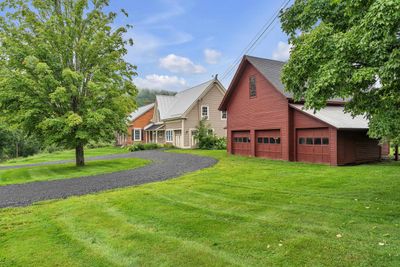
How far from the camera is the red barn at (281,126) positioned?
1454 centimetres

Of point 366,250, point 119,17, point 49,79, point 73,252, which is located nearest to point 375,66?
point 366,250

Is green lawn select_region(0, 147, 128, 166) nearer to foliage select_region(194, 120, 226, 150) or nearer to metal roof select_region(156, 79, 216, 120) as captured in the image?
metal roof select_region(156, 79, 216, 120)

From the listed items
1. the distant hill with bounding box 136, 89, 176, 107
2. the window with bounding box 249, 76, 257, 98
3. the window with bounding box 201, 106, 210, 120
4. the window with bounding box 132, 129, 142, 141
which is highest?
the distant hill with bounding box 136, 89, 176, 107

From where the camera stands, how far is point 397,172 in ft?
37.1

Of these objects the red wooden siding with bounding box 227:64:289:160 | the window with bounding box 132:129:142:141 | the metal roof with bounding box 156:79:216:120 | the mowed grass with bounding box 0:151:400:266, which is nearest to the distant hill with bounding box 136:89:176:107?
the window with bounding box 132:129:142:141

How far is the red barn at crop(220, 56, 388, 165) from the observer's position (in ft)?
47.7

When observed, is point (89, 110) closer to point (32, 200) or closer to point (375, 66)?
point (32, 200)

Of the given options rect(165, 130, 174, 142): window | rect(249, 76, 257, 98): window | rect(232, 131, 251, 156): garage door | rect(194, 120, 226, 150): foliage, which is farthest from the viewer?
rect(165, 130, 174, 142): window

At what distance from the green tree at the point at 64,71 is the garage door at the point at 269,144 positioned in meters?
9.43

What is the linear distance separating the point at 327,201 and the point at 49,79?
14.4 metres

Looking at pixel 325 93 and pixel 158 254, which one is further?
pixel 325 93

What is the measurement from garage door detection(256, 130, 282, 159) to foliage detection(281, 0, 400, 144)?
34.3 ft

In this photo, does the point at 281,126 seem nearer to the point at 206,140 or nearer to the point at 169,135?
the point at 206,140

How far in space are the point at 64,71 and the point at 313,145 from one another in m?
14.5
